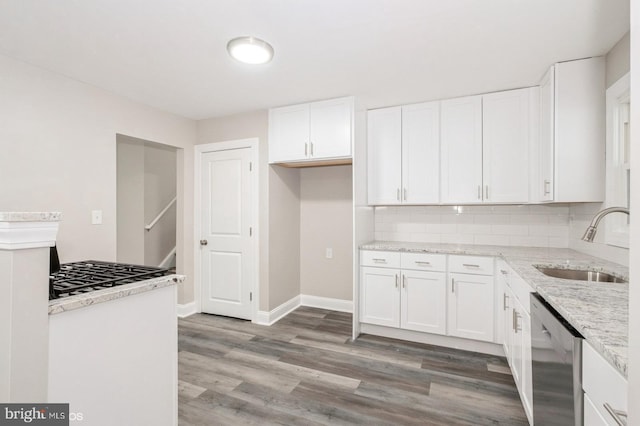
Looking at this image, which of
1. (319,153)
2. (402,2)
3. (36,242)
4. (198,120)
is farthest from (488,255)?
(198,120)

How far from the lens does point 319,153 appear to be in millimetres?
3172

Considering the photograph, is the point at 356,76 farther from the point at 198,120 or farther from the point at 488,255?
the point at 198,120

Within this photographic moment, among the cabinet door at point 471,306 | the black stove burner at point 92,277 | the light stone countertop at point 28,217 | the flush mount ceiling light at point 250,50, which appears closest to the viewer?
the light stone countertop at point 28,217

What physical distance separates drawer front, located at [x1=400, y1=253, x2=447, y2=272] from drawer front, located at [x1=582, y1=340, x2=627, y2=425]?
181cm

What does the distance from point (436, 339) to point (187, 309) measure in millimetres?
2846

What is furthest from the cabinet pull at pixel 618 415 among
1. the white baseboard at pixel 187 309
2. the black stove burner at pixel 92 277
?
the white baseboard at pixel 187 309

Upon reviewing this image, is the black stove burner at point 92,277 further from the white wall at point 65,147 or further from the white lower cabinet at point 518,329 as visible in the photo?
the white lower cabinet at point 518,329

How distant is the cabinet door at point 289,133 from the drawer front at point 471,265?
180cm

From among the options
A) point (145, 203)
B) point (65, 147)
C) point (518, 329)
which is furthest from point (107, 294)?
point (145, 203)

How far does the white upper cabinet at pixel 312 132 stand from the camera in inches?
120

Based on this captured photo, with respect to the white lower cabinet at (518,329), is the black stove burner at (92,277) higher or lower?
higher

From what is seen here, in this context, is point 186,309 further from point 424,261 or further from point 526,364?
point 526,364

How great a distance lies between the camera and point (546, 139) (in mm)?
2516

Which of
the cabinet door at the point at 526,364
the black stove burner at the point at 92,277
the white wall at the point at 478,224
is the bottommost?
the cabinet door at the point at 526,364
